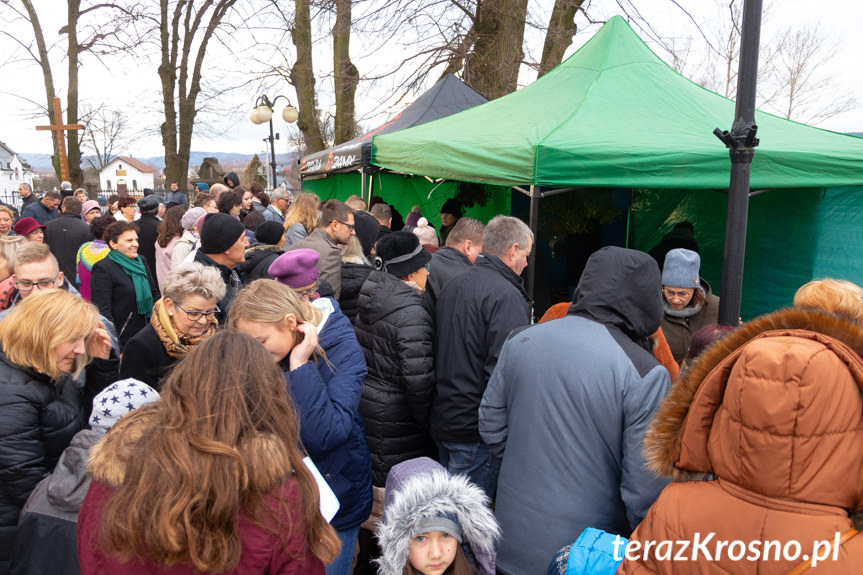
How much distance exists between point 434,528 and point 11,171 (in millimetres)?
66152

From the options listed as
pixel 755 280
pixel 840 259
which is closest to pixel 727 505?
pixel 840 259

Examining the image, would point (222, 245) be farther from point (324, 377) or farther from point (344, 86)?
point (344, 86)

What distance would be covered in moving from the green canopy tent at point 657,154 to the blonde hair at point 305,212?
3.16ft

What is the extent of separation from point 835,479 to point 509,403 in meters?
1.14

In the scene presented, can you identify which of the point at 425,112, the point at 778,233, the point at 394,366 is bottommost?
the point at 394,366

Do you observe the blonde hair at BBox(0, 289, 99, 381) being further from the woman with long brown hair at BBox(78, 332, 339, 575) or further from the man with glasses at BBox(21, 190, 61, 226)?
the man with glasses at BBox(21, 190, 61, 226)

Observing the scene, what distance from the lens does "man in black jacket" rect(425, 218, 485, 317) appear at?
136 inches

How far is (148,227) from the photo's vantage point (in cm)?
662

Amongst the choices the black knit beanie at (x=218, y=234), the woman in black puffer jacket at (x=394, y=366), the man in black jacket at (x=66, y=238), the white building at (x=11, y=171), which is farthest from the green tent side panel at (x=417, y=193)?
the white building at (x=11, y=171)

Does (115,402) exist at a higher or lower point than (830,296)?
lower

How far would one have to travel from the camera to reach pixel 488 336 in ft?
9.37

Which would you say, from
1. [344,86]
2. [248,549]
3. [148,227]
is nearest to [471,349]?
[248,549]

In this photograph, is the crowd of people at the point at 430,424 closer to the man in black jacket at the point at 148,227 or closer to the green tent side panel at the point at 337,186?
the man in black jacket at the point at 148,227

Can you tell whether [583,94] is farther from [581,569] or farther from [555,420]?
[581,569]
